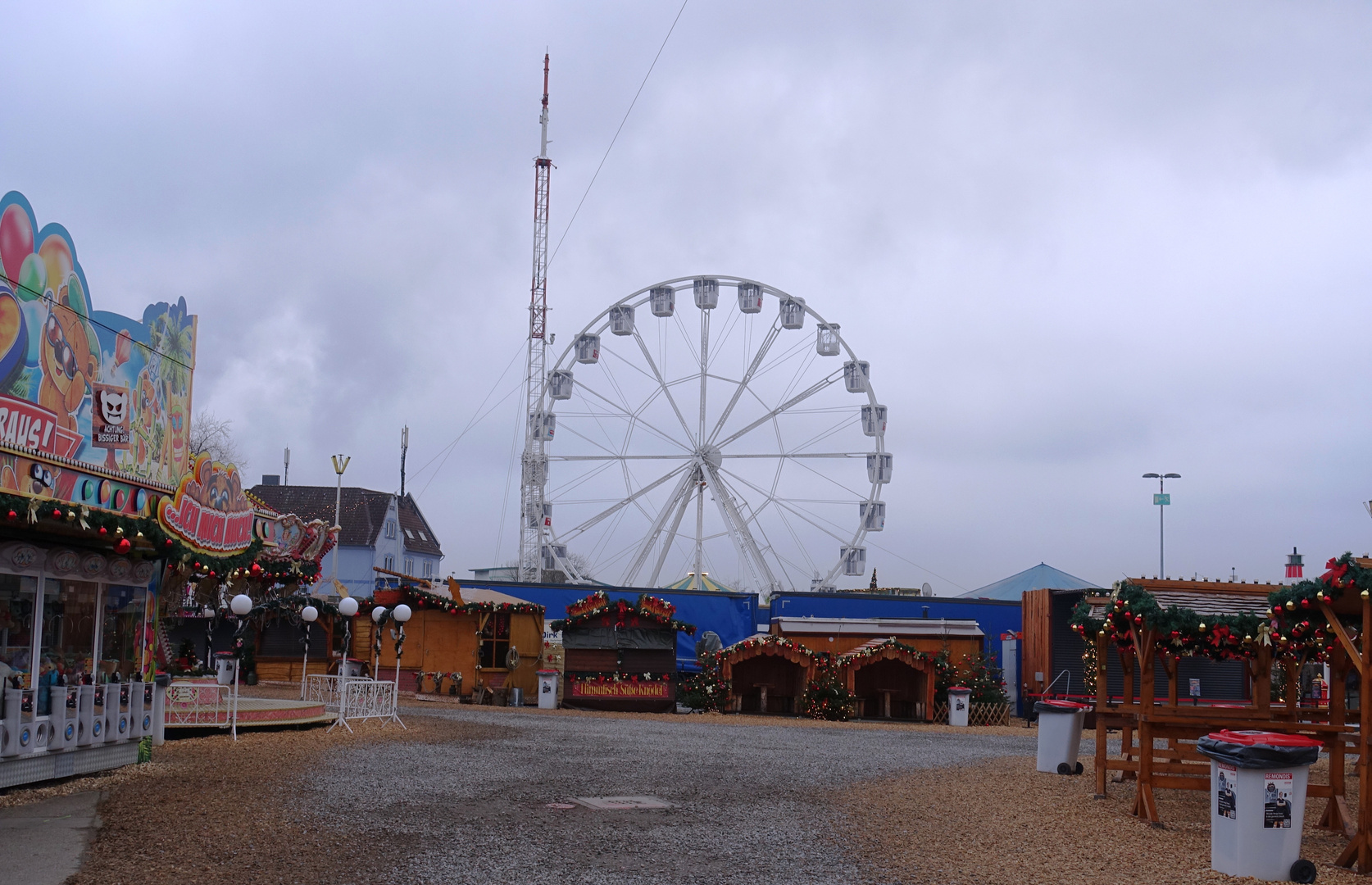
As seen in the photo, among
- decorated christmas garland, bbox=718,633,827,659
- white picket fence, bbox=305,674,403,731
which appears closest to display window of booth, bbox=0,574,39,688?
white picket fence, bbox=305,674,403,731

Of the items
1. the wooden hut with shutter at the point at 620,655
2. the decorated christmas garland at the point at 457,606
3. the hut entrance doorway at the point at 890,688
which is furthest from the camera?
the hut entrance doorway at the point at 890,688

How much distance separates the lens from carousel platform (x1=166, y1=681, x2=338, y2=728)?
16.8m

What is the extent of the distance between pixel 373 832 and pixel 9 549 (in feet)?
16.1

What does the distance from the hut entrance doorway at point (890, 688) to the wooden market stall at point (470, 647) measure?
7.91 m

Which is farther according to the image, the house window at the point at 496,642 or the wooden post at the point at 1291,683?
the house window at the point at 496,642

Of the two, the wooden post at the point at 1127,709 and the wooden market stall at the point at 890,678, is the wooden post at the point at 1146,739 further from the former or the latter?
the wooden market stall at the point at 890,678

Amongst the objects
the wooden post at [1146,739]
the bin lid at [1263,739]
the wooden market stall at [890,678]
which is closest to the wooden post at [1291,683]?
the wooden post at [1146,739]

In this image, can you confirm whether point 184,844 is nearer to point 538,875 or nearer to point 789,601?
point 538,875

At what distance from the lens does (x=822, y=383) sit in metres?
36.0

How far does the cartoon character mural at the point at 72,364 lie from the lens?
11.3m

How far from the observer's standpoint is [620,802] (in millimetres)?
11070

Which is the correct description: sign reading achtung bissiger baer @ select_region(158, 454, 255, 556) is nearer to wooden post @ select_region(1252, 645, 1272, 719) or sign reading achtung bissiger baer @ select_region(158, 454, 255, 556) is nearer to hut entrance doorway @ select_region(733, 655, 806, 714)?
wooden post @ select_region(1252, 645, 1272, 719)

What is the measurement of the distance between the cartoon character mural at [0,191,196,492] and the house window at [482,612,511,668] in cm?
1359

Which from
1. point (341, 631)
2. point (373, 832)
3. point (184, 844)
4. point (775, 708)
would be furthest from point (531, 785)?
point (341, 631)
